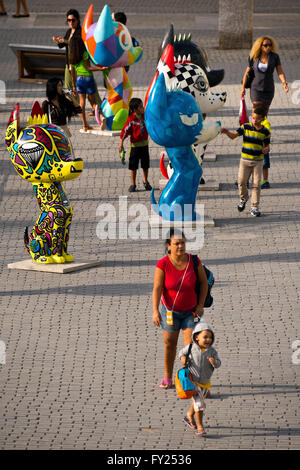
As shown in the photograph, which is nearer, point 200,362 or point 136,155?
point 200,362

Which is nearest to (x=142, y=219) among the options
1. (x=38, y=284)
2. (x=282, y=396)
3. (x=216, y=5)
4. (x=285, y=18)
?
(x=38, y=284)

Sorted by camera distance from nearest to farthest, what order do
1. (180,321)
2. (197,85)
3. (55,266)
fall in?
1. (180,321)
2. (55,266)
3. (197,85)

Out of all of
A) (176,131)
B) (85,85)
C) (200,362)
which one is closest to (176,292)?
(200,362)

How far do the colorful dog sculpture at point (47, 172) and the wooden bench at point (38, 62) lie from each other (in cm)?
997

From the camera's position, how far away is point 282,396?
8.05 m

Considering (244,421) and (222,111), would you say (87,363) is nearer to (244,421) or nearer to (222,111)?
(244,421)

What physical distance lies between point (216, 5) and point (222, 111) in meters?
12.3

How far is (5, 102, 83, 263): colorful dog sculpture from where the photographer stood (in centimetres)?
1073

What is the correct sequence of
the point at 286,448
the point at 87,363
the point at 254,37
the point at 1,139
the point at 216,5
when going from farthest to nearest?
the point at 216,5 < the point at 254,37 < the point at 1,139 < the point at 87,363 < the point at 286,448

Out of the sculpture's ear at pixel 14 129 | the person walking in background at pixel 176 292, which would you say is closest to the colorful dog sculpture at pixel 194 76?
the sculpture's ear at pixel 14 129

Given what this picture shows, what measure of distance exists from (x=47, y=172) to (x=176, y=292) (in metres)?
3.28

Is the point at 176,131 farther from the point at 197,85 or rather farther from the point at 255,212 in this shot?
the point at 255,212

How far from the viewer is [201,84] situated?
41.4 ft

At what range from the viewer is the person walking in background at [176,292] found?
8.03 meters
